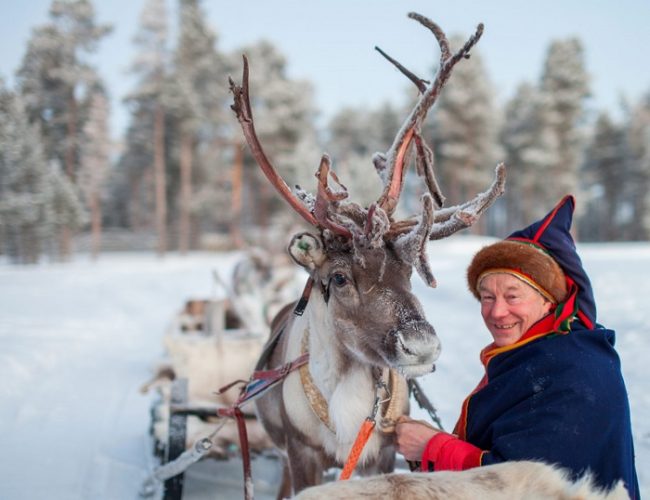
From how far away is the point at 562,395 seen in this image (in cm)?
140

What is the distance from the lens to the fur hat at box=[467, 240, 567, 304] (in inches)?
66.9


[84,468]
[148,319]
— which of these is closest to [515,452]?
[84,468]

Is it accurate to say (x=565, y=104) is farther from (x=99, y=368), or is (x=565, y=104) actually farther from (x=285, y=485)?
(x=285, y=485)

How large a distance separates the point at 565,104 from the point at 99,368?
102 ft

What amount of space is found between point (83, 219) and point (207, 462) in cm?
1199

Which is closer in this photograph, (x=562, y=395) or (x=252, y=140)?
(x=562, y=395)

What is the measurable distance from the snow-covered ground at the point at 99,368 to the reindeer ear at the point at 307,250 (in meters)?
2.43

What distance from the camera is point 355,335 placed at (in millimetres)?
2090

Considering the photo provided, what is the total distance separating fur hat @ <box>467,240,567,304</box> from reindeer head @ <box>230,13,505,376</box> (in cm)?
32

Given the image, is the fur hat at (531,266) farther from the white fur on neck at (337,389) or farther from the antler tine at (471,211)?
the white fur on neck at (337,389)

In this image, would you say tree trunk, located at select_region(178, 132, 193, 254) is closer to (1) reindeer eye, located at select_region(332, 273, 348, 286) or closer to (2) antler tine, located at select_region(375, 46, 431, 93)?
(2) antler tine, located at select_region(375, 46, 431, 93)

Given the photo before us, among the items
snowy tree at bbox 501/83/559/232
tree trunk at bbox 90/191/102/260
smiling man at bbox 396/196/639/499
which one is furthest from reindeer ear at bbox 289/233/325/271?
snowy tree at bbox 501/83/559/232

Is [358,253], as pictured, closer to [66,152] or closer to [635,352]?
[635,352]

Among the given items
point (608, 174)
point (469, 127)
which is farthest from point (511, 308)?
point (608, 174)
